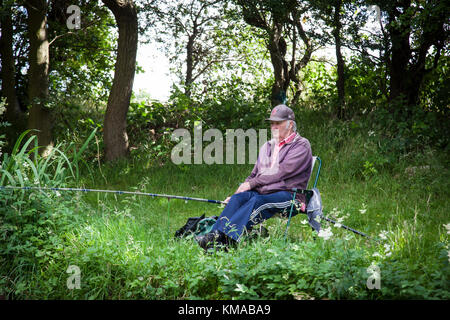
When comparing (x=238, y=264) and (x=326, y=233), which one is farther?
(x=238, y=264)

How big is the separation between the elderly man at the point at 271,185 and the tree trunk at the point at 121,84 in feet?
15.5

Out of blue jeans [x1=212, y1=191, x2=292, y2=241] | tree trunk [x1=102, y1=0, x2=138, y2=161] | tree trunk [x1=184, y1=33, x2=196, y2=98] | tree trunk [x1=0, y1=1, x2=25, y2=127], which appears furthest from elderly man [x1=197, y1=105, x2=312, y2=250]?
tree trunk [x1=0, y1=1, x2=25, y2=127]

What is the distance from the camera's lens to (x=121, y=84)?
29.4 ft

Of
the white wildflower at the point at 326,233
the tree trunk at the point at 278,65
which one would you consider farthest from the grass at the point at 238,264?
the tree trunk at the point at 278,65

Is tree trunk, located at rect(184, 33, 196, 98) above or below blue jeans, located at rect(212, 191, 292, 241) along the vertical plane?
above

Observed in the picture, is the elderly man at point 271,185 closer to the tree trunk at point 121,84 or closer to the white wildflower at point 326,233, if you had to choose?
the white wildflower at point 326,233

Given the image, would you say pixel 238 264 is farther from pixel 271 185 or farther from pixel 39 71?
pixel 39 71

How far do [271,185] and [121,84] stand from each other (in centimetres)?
531

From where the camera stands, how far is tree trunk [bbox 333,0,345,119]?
348 inches

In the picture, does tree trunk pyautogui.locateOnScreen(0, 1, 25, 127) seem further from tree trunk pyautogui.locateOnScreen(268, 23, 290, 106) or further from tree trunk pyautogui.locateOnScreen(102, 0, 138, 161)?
tree trunk pyautogui.locateOnScreen(268, 23, 290, 106)

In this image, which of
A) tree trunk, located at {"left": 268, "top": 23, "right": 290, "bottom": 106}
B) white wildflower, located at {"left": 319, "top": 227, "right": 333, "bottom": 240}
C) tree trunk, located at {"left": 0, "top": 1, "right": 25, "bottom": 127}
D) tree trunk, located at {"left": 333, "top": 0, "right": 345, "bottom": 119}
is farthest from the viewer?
tree trunk, located at {"left": 0, "top": 1, "right": 25, "bottom": 127}

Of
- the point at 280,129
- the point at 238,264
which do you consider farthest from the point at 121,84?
the point at 238,264

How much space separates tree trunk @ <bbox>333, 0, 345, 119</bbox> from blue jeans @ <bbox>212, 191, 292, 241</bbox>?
5361 millimetres

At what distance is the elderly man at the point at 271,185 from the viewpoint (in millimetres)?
4262
